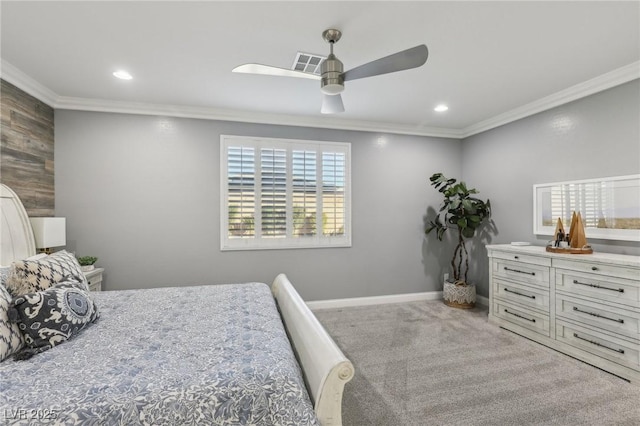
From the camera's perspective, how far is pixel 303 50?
2.42 m

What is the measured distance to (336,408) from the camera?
53.1 inches

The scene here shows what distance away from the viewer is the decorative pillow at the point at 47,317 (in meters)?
1.56

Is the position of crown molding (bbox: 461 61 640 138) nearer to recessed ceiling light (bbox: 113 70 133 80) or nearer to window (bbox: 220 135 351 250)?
window (bbox: 220 135 351 250)

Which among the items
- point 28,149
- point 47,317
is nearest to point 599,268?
point 47,317

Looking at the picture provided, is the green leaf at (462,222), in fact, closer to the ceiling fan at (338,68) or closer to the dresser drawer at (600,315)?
the dresser drawer at (600,315)

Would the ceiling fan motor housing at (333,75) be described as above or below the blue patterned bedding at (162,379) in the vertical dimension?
above

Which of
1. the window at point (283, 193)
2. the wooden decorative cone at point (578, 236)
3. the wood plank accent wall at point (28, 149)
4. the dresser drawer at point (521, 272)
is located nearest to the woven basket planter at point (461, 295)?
the dresser drawer at point (521, 272)

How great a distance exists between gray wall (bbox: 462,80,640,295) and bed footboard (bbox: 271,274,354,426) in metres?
3.17

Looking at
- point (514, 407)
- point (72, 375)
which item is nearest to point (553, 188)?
point (514, 407)

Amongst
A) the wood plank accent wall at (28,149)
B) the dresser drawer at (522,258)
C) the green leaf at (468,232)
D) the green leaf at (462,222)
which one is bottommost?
the dresser drawer at (522,258)

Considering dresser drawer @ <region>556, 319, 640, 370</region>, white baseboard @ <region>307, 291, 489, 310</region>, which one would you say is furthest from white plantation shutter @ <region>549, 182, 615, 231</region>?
white baseboard @ <region>307, 291, 489, 310</region>

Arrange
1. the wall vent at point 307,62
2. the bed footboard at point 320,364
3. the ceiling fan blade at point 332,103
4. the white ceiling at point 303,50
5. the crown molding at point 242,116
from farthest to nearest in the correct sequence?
the crown molding at point 242,116 → the wall vent at point 307,62 → the ceiling fan blade at point 332,103 → the white ceiling at point 303,50 → the bed footboard at point 320,364

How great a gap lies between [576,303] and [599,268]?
398mm

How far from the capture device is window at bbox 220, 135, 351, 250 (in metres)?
3.99
